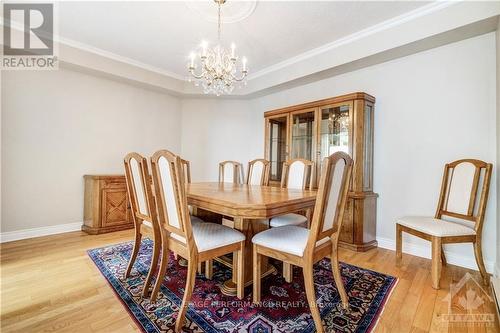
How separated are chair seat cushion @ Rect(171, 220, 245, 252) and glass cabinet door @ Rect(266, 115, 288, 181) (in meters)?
2.07

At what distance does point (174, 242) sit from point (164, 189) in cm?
37

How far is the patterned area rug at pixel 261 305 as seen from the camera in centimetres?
139

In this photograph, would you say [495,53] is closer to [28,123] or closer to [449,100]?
[449,100]

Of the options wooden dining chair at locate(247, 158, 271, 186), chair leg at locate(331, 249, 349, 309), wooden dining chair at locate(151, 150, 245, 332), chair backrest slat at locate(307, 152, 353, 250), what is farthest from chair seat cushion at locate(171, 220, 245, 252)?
wooden dining chair at locate(247, 158, 271, 186)

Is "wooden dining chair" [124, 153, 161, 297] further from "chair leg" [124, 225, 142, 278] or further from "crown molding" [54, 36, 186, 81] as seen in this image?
"crown molding" [54, 36, 186, 81]

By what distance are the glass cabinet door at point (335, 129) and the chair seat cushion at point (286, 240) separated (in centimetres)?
154

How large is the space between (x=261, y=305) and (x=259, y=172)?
5.54 ft

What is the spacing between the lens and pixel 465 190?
2150 millimetres

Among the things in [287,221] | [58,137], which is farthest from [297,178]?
[58,137]

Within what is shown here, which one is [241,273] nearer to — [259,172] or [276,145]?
[259,172]

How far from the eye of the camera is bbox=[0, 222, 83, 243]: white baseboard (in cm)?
280

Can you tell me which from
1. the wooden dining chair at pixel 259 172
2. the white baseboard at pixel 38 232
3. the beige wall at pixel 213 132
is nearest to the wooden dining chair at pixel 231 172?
the wooden dining chair at pixel 259 172

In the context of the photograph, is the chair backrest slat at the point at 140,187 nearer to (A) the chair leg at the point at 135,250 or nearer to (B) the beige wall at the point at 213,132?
(A) the chair leg at the point at 135,250

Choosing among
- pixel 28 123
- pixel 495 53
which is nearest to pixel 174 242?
pixel 28 123
